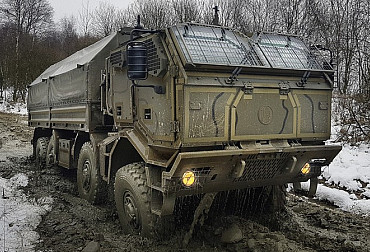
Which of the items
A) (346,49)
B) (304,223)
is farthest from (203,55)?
(346,49)

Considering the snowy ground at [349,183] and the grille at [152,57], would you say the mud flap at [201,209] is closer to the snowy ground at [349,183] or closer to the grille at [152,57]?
the grille at [152,57]

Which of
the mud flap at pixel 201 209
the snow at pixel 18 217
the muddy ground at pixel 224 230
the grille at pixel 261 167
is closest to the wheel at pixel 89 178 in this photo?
the muddy ground at pixel 224 230

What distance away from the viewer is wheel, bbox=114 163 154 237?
4882 millimetres

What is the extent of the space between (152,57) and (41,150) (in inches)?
262

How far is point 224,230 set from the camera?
17.0ft

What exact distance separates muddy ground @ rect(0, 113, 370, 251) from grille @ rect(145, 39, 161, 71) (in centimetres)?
196

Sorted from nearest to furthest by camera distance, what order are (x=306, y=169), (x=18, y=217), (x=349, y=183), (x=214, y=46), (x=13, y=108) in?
1. (x=214, y=46)
2. (x=306, y=169)
3. (x=18, y=217)
4. (x=349, y=183)
5. (x=13, y=108)

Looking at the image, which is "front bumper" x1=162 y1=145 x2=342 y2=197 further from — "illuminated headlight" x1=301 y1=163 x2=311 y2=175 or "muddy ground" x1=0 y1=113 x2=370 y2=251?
"muddy ground" x1=0 y1=113 x2=370 y2=251

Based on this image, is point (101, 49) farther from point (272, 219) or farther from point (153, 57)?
point (272, 219)

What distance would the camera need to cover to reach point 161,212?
4.63 meters

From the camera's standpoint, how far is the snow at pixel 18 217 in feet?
16.3

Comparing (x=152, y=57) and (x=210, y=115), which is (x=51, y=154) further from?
(x=210, y=115)

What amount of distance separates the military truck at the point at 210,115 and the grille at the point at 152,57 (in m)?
0.01

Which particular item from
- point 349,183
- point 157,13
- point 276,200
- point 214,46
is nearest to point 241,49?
point 214,46
